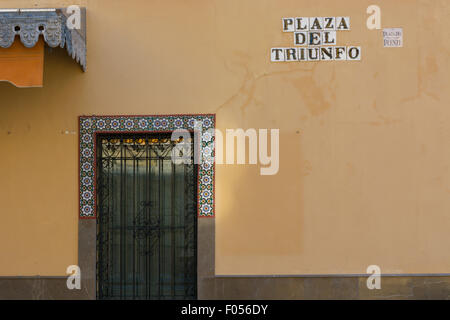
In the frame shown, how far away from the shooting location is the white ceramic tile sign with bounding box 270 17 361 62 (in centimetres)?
528

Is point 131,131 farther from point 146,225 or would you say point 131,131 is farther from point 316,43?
point 316,43

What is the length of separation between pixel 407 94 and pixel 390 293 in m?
2.29

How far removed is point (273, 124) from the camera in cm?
527

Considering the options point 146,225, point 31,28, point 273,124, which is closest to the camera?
point 31,28

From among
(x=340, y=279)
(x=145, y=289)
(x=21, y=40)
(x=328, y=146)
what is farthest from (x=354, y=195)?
(x=21, y=40)

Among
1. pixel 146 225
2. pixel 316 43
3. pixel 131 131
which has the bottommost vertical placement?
pixel 146 225

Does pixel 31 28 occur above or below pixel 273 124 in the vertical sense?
above

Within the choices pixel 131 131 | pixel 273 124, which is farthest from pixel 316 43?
pixel 131 131

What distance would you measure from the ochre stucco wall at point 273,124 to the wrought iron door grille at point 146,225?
374 millimetres

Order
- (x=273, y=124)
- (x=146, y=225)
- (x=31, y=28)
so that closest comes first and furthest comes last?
(x=31, y=28) → (x=273, y=124) → (x=146, y=225)

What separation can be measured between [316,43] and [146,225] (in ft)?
9.59

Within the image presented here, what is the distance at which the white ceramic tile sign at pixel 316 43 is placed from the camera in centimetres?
528

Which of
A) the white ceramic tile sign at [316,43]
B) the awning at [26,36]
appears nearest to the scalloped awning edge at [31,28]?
the awning at [26,36]

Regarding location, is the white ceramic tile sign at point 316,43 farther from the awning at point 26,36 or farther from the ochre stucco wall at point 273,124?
the awning at point 26,36
